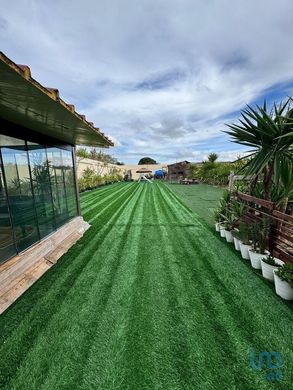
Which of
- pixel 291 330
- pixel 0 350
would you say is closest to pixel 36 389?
pixel 0 350

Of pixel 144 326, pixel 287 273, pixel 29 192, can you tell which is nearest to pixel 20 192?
pixel 29 192

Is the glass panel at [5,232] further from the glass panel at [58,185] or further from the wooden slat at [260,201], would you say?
the wooden slat at [260,201]

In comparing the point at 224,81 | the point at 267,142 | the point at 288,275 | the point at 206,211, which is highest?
the point at 224,81

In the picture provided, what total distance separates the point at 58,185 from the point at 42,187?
30.6 inches

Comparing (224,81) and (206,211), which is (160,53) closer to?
(224,81)

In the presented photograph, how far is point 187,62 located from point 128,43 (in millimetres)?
2142

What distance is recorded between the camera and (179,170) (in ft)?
108

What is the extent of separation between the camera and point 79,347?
1812 millimetres

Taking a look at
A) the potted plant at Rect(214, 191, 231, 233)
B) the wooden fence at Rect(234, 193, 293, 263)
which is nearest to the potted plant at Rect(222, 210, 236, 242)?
the potted plant at Rect(214, 191, 231, 233)

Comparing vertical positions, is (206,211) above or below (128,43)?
below

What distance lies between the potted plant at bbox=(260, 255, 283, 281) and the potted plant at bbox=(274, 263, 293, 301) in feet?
1.16

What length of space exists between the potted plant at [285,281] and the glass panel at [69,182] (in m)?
4.92

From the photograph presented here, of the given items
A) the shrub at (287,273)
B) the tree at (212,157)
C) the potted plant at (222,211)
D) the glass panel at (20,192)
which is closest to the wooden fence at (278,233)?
the shrub at (287,273)

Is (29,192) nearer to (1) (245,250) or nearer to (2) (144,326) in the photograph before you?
(2) (144,326)
